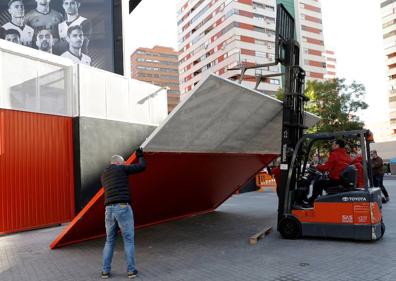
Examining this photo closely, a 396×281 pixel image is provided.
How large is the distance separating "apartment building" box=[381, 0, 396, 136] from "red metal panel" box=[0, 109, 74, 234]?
8332 cm

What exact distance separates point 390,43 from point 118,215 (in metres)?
94.5

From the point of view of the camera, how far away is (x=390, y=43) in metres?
87.9

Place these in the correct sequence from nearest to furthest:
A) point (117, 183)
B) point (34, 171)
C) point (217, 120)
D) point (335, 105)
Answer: point (117, 183), point (217, 120), point (34, 171), point (335, 105)

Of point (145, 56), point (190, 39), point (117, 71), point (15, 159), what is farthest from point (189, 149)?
point (145, 56)

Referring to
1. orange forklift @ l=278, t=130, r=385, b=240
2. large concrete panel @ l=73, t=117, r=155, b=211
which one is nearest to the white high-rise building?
large concrete panel @ l=73, t=117, r=155, b=211

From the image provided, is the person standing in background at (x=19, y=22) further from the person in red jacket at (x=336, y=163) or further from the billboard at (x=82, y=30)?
the person in red jacket at (x=336, y=163)

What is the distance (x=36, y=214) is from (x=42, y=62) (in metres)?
4.55

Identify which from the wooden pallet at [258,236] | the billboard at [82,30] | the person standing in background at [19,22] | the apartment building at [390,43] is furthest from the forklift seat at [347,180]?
the apartment building at [390,43]

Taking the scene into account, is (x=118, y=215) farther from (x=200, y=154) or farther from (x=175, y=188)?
(x=175, y=188)

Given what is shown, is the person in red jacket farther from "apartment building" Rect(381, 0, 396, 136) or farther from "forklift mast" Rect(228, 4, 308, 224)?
"apartment building" Rect(381, 0, 396, 136)

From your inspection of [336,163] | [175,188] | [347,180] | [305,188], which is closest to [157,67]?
[175,188]

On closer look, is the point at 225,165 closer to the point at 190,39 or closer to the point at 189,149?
the point at 189,149

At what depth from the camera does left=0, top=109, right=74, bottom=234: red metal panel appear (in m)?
11.1

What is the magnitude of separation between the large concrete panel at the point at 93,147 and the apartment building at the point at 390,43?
80.9 m
